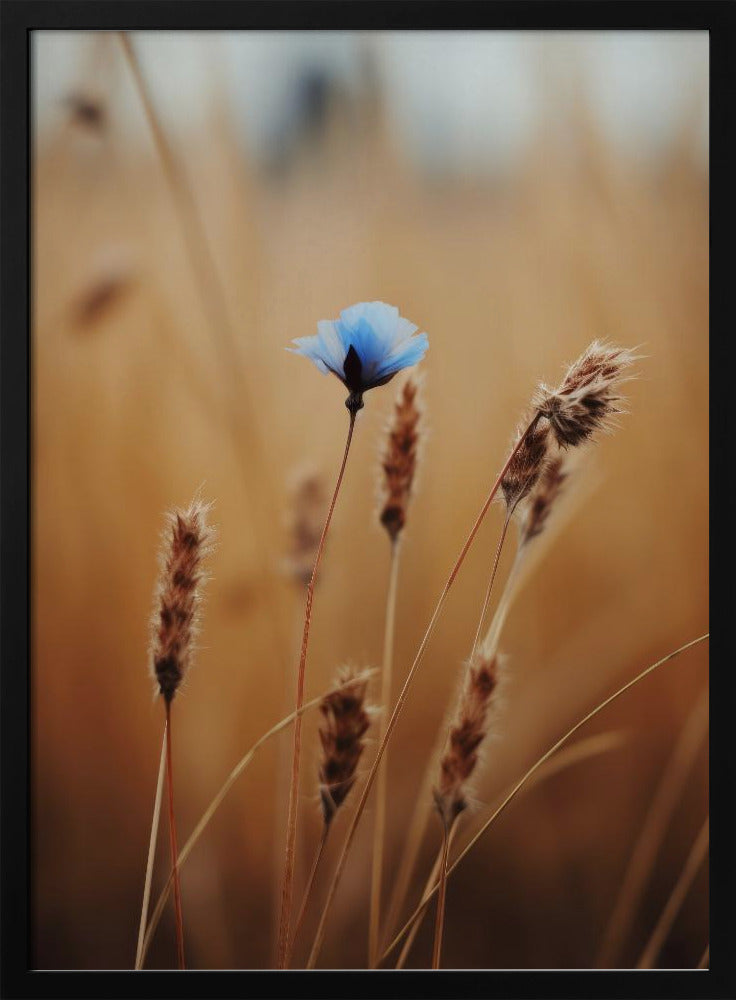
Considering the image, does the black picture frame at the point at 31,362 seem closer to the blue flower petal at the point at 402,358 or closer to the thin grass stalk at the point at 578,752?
the thin grass stalk at the point at 578,752

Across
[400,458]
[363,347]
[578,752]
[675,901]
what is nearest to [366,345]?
[363,347]

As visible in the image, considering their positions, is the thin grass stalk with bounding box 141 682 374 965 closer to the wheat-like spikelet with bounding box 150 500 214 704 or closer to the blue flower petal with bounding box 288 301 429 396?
the wheat-like spikelet with bounding box 150 500 214 704

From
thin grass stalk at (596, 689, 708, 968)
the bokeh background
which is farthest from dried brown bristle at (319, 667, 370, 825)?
thin grass stalk at (596, 689, 708, 968)

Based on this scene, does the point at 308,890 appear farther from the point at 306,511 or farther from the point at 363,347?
the point at 363,347

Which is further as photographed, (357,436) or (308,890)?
(357,436)

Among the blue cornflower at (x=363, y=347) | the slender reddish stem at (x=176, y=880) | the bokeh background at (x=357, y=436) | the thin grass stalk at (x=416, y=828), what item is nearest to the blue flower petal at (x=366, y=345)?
the blue cornflower at (x=363, y=347)

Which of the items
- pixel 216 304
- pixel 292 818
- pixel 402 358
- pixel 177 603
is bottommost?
pixel 292 818

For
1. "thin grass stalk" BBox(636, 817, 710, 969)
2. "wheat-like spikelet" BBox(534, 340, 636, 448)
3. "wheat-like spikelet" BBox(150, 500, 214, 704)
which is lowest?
"thin grass stalk" BBox(636, 817, 710, 969)
